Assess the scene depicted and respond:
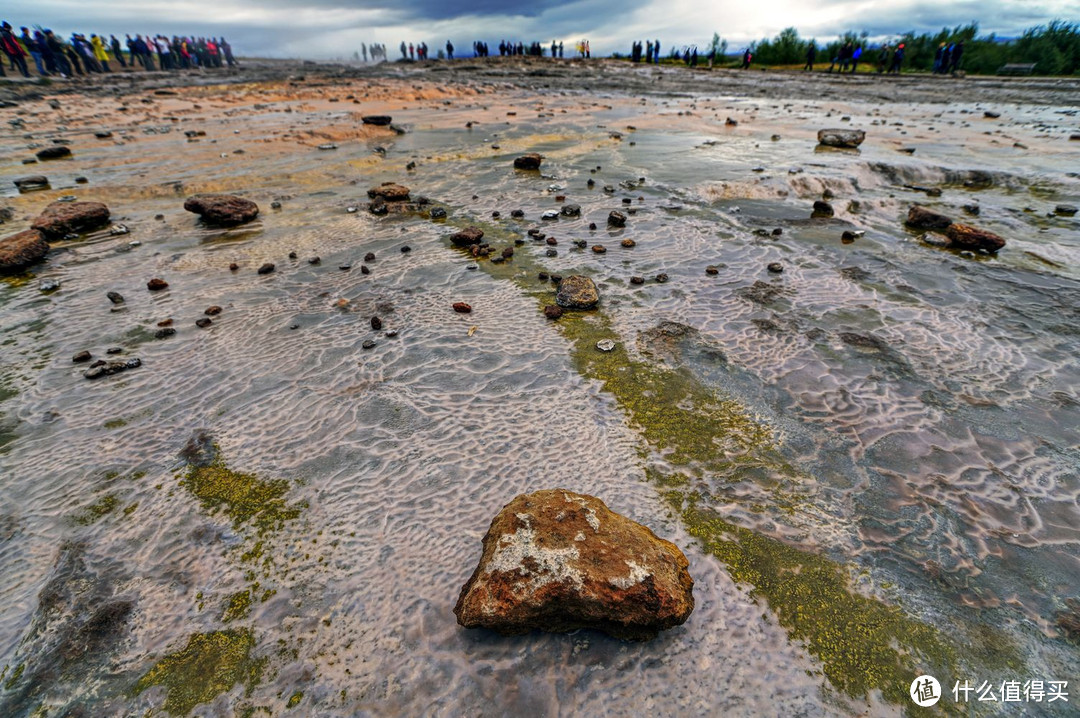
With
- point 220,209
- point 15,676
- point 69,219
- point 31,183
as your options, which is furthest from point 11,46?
point 15,676

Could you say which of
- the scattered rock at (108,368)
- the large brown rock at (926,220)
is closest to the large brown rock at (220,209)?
the scattered rock at (108,368)

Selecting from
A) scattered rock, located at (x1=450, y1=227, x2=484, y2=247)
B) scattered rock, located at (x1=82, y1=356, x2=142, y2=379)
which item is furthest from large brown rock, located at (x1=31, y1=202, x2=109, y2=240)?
scattered rock, located at (x1=450, y1=227, x2=484, y2=247)

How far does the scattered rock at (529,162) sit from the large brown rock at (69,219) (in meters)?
8.59

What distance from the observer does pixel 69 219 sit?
320 inches

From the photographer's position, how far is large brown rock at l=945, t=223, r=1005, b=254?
7137mm

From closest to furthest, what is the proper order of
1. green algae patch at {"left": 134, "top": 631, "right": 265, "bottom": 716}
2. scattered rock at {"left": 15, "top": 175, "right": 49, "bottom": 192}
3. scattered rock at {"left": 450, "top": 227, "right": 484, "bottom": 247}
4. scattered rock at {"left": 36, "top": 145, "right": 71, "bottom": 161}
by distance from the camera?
green algae patch at {"left": 134, "top": 631, "right": 265, "bottom": 716}
scattered rock at {"left": 450, "top": 227, "right": 484, "bottom": 247}
scattered rock at {"left": 15, "top": 175, "right": 49, "bottom": 192}
scattered rock at {"left": 36, "top": 145, "right": 71, "bottom": 161}

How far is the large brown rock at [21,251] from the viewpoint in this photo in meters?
6.86

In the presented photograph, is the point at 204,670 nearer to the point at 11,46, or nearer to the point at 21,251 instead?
the point at 21,251

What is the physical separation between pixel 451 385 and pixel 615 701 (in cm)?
307

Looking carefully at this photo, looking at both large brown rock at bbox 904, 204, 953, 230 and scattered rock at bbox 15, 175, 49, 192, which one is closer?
large brown rock at bbox 904, 204, 953, 230

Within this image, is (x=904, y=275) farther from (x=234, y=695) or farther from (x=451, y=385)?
(x=234, y=695)

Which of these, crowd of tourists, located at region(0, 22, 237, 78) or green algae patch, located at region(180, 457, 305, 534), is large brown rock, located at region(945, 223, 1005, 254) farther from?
crowd of tourists, located at region(0, 22, 237, 78)

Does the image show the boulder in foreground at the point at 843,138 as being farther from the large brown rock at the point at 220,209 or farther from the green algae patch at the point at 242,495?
the green algae patch at the point at 242,495

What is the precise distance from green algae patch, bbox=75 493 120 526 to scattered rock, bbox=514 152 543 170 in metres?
10.7
